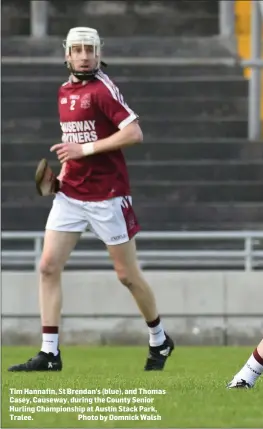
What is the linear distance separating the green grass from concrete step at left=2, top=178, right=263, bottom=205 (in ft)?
15.7

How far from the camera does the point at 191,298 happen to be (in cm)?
1380

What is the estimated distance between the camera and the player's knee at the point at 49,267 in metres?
10.0

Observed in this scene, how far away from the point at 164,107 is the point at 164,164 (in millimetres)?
1855

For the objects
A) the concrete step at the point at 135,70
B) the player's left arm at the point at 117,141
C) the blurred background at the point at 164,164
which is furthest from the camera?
the concrete step at the point at 135,70

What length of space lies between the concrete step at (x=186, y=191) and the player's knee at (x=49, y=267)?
7.46 meters

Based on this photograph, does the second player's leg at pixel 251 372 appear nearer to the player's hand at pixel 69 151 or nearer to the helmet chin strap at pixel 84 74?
the player's hand at pixel 69 151

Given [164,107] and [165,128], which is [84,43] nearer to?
[165,128]

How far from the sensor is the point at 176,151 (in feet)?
59.9

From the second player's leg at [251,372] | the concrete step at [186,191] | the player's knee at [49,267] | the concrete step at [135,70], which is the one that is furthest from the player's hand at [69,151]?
the concrete step at [135,70]

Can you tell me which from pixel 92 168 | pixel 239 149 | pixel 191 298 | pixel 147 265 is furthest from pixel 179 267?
pixel 92 168

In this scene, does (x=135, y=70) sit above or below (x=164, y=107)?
above

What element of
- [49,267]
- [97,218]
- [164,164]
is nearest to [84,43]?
[97,218]

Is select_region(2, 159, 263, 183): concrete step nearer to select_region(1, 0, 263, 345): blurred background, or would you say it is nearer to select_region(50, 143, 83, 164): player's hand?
select_region(1, 0, 263, 345): blurred background

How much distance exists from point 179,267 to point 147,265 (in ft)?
2.11
